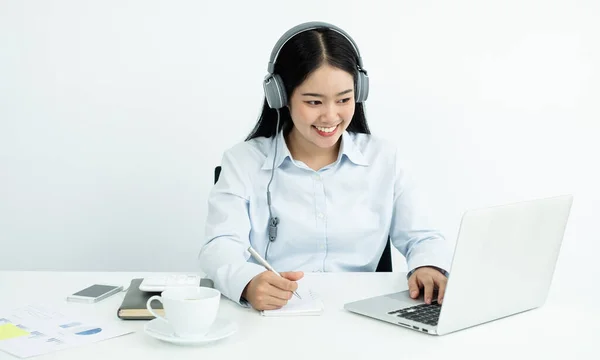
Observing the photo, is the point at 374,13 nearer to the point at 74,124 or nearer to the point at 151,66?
the point at 151,66

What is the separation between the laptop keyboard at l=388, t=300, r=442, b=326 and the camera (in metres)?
1.20

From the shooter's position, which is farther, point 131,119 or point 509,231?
point 131,119

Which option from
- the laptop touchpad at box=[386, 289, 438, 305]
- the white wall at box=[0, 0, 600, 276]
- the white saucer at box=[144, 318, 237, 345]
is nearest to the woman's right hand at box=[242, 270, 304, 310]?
the white saucer at box=[144, 318, 237, 345]

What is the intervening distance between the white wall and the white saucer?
1.44 metres

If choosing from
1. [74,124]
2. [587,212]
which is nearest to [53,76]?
[74,124]

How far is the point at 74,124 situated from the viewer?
2488 millimetres

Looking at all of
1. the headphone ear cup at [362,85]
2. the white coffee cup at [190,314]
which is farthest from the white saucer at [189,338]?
the headphone ear cup at [362,85]

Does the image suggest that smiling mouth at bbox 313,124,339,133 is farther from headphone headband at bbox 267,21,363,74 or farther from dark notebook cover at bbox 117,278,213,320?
dark notebook cover at bbox 117,278,213,320

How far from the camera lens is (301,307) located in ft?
4.14

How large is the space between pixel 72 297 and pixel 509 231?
0.82 metres

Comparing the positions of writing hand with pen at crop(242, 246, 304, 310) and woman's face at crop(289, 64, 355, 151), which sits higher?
woman's face at crop(289, 64, 355, 151)

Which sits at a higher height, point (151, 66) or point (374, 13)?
point (374, 13)

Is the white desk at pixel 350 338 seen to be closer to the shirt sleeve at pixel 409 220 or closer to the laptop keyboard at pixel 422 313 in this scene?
the laptop keyboard at pixel 422 313

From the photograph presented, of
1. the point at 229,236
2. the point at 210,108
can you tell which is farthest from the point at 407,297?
the point at 210,108
